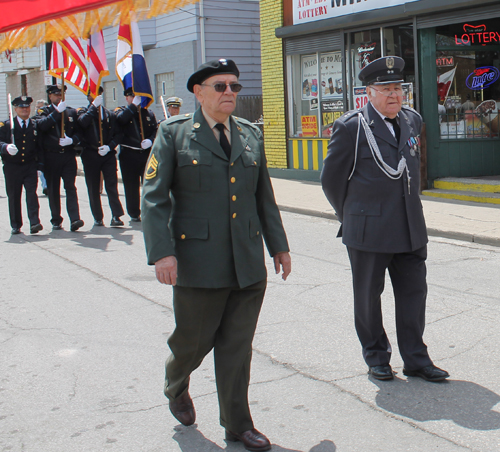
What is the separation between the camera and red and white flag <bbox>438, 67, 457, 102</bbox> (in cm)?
1230

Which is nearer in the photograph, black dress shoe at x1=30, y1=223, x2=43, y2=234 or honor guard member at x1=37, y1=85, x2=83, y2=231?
black dress shoe at x1=30, y1=223, x2=43, y2=234

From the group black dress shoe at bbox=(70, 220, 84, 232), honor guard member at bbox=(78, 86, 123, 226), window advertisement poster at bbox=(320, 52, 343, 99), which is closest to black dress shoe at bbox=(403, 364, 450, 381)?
black dress shoe at bbox=(70, 220, 84, 232)

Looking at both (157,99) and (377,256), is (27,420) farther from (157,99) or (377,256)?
(157,99)

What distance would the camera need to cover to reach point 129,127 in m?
11.0

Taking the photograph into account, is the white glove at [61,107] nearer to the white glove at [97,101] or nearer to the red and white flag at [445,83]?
the white glove at [97,101]

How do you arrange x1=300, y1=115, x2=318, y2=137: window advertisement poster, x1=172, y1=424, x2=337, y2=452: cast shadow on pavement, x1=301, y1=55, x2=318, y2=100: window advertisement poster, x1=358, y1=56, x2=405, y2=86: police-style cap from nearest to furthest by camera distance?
x1=172, y1=424, x2=337, y2=452: cast shadow on pavement, x1=358, y1=56, x2=405, y2=86: police-style cap, x1=301, y1=55, x2=318, y2=100: window advertisement poster, x1=300, y1=115, x2=318, y2=137: window advertisement poster

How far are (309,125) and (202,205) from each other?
1200cm

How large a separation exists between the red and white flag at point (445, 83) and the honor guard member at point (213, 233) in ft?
31.7

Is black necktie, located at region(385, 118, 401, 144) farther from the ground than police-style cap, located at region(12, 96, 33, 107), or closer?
closer

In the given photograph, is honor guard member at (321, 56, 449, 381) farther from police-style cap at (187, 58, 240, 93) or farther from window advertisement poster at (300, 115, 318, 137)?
window advertisement poster at (300, 115, 318, 137)

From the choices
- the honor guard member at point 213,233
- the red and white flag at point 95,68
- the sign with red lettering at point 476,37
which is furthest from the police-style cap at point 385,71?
the sign with red lettering at point 476,37

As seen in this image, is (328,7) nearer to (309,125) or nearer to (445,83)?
(309,125)

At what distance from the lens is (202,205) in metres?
3.43

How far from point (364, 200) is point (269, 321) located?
1.72 meters
